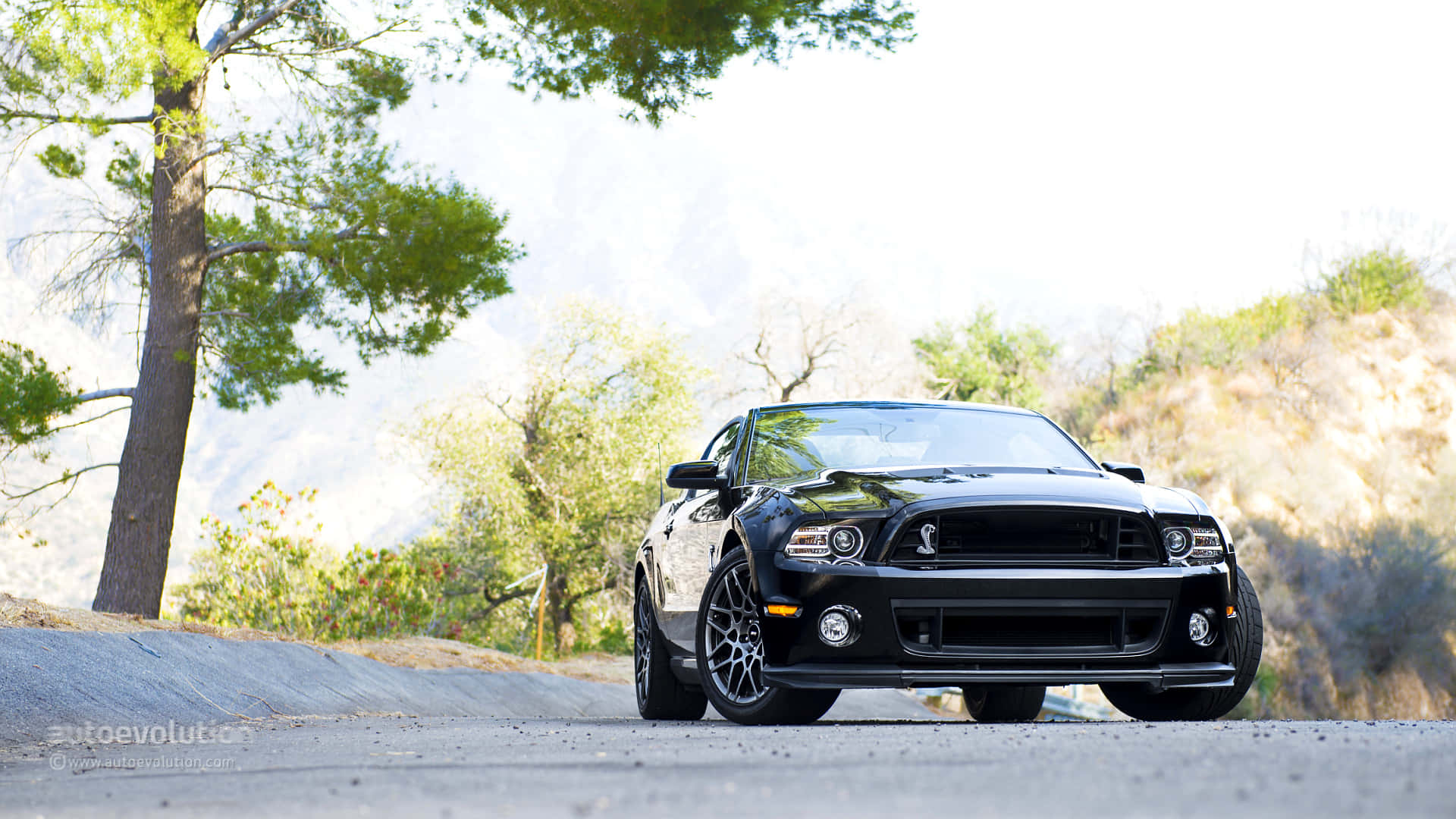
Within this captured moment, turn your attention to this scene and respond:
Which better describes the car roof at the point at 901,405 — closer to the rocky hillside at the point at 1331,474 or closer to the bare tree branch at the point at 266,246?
the bare tree branch at the point at 266,246

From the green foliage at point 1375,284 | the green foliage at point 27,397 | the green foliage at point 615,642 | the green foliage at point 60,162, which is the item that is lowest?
the green foliage at point 615,642

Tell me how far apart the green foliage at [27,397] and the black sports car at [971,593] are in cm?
1136

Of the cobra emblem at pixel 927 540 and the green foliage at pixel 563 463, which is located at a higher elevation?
the green foliage at pixel 563 463

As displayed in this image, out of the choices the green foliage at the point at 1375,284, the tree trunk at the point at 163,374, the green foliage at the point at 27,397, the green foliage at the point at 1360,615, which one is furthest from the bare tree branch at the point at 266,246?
the green foliage at the point at 1375,284

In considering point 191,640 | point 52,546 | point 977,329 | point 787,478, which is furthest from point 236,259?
point 52,546

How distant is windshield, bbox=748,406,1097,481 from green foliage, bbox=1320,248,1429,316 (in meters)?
49.0

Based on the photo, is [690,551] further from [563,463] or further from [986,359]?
[986,359]

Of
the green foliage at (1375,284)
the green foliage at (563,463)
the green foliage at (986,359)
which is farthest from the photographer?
the green foliage at (986,359)

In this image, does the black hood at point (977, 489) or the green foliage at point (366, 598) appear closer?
the black hood at point (977, 489)

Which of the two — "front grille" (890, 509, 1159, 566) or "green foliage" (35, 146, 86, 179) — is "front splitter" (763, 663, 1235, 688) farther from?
"green foliage" (35, 146, 86, 179)

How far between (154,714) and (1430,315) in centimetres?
5157

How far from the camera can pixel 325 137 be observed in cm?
1551

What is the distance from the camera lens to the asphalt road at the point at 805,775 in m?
2.75

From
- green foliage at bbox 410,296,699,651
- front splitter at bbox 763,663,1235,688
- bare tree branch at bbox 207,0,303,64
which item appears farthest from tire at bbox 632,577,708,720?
green foliage at bbox 410,296,699,651
